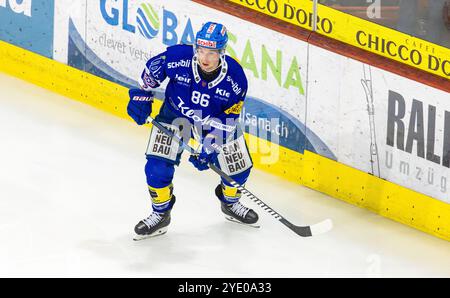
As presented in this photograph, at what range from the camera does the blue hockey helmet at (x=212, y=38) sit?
7605 millimetres

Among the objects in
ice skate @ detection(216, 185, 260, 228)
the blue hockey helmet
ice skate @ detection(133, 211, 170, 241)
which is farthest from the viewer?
ice skate @ detection(216, 185, 260, 228)

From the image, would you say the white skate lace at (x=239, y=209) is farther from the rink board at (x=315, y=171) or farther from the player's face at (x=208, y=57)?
the player's face at (x=208, y=57)

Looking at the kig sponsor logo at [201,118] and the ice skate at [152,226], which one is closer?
the kig sponsor logo at [201,118]

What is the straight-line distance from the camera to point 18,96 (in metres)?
10.3

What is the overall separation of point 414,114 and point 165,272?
185 cm

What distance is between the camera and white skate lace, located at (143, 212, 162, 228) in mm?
8062

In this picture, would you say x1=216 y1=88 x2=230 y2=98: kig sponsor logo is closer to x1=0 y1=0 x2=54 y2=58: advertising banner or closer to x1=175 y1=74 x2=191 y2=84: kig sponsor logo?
x1=175 y1=74 x2=191 y2=84: kig sponsor logo

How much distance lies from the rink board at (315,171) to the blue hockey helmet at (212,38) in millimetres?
1544

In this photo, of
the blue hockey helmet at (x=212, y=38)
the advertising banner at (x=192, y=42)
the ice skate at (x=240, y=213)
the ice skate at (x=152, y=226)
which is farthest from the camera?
the advertising banner at (x=192, y=42)

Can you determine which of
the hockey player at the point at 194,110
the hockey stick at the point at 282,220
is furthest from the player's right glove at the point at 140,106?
the hockey stick at the point at 282,220

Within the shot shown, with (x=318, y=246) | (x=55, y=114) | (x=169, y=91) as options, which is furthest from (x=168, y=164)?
(x=55, y=114)

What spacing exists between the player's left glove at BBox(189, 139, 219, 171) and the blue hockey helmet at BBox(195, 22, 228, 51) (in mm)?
586

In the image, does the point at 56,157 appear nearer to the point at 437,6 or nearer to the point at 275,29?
the point at 275,29


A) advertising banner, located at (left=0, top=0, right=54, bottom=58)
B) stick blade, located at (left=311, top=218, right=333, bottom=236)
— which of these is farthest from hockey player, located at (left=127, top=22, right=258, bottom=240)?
advertising banner, located at (left=0, top=0, right=54, bottom=58)
